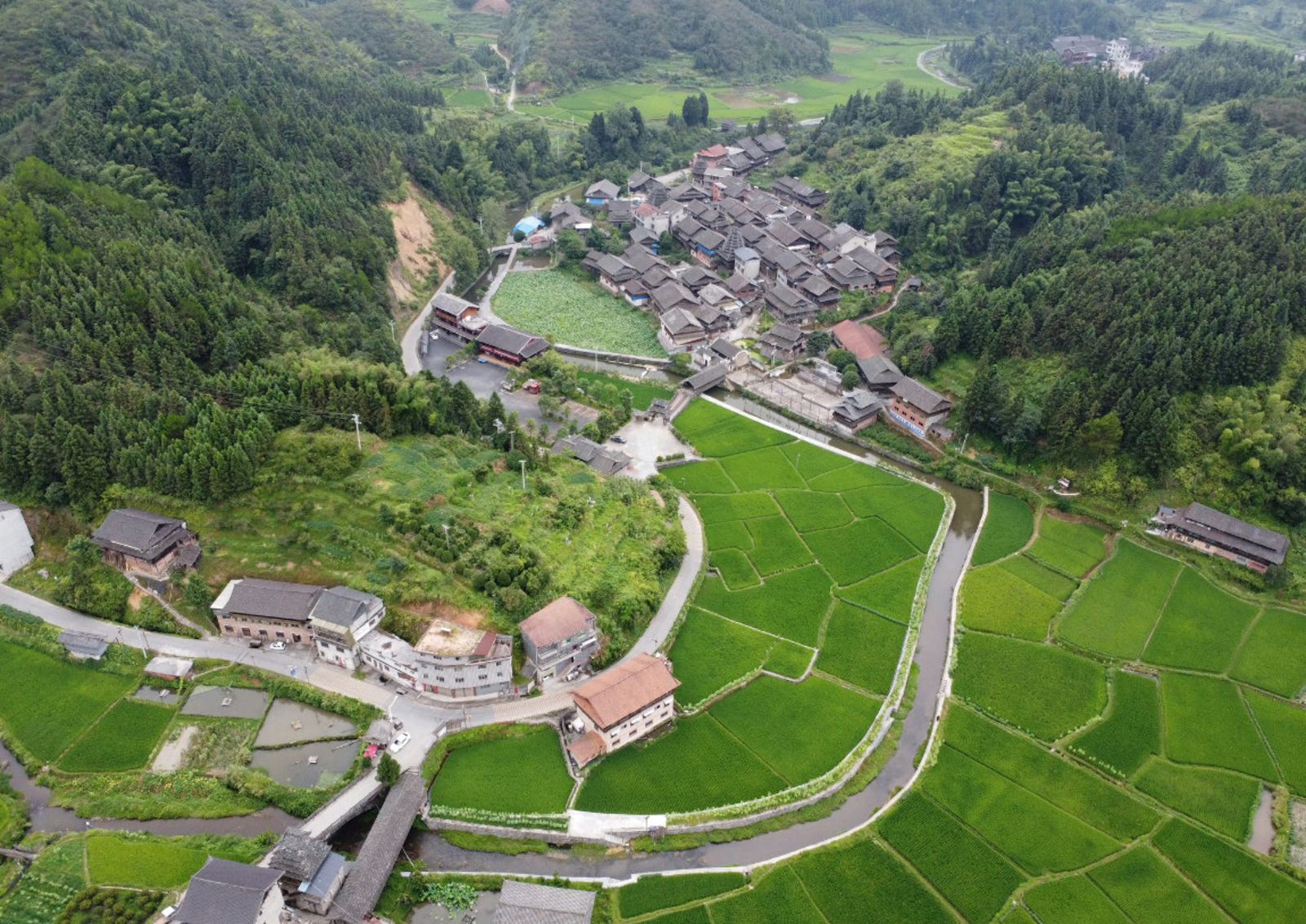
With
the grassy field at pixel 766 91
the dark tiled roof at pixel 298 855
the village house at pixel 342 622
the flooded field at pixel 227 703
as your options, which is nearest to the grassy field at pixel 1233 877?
the dark tiled roof at pixel 298 855

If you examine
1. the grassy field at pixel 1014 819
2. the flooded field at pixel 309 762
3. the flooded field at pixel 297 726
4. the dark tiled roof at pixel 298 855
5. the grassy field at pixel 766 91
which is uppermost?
the grassy field at pixel 766 91

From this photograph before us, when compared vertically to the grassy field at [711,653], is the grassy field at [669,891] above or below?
below

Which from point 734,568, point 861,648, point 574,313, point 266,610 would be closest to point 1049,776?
point 861,648

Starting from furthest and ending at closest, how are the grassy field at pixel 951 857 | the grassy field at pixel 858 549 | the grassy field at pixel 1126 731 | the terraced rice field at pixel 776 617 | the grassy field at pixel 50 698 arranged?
1. the grassy field at pixel 858 549
2. the grassy field at pixel 1126 731
3. the grassy field at pixel 50 698
4. the terraced rice field at pixel 776 617
5. the grassy field at pixel 951 857

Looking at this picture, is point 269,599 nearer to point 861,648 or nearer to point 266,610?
point 266,610

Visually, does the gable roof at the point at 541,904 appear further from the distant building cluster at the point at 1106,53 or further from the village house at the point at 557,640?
the distant building cluster at the point at 1106,53

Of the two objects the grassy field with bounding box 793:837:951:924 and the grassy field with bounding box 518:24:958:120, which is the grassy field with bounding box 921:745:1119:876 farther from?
the grassy field with bounding box 518:24:958:120

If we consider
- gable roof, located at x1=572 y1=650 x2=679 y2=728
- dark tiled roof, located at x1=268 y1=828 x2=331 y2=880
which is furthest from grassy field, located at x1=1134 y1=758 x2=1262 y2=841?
dark tiled roof, located at x1=268 y1=828 x2=331 y2=880
